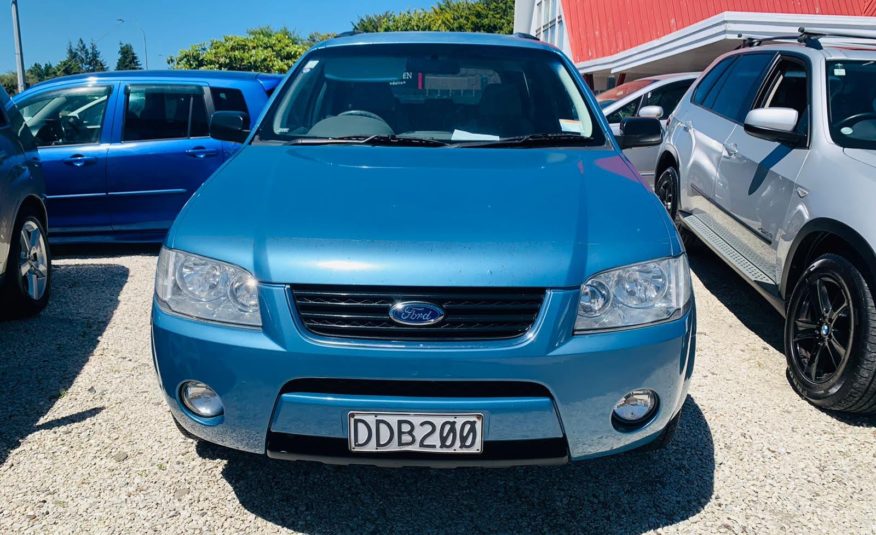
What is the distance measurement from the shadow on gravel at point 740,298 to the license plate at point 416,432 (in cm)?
284

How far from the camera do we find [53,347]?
13.8 ft

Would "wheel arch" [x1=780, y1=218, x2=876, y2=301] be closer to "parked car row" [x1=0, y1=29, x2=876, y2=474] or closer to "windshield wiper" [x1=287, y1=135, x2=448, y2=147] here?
"parked car row" [x1=0, y1=29, x2=876, y2=474]

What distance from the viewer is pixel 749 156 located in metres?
4.44

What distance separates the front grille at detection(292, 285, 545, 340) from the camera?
2.17m

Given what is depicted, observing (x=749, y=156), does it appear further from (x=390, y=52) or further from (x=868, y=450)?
(x=390, y=52)

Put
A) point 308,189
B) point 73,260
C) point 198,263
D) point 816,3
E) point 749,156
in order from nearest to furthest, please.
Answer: point 198,263 < point 308,189 < point 749,156 < point 73,260 < point 816,3

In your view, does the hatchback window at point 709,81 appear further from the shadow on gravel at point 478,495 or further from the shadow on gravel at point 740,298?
the shadow on gravel at point 478,495

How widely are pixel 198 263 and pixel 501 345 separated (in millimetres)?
979

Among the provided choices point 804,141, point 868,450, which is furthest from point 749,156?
point 868,450

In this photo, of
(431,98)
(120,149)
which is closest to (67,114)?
(120,149)

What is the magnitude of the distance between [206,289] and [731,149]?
3.65 meters

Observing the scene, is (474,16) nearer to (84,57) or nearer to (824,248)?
(824,248)

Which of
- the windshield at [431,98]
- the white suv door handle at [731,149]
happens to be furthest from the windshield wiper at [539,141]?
the white suv door handle at [731,149]

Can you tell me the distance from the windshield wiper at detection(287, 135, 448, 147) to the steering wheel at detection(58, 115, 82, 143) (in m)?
3.96
